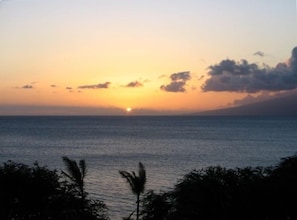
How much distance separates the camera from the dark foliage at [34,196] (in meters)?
18.9

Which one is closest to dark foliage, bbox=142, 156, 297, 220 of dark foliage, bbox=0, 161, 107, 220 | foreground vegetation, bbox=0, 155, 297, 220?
foreground vegetation, bbox=0, 155, 297, 220

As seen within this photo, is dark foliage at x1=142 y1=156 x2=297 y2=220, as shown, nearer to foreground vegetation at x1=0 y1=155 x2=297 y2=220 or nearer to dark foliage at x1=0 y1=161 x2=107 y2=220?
foreground vegetation at x1=0 y1=155 x2=297 y2=220

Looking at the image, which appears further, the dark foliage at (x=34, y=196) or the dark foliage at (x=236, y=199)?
the dark foliage at (x=34, y=196)

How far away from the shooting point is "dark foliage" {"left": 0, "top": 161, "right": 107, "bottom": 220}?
18906mm

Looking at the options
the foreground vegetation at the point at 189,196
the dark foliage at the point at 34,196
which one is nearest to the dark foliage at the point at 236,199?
the foreground vegetation at the point at 189,196

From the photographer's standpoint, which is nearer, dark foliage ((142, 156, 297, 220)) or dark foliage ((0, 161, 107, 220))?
dark foliage ((142, 156, 297, 220))

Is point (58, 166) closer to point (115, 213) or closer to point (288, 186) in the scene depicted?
point (115, 213)

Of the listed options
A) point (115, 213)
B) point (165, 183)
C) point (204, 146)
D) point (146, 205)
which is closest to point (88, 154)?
point (204, 146)

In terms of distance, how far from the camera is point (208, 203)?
19016 millimetres

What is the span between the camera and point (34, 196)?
19.7 m

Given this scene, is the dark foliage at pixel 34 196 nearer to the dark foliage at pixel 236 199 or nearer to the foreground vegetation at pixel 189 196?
the foreground vegetation at pixel 189 196

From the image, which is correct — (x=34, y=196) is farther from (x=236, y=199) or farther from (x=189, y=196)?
(x=236, y=199)

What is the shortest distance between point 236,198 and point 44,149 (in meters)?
68.8

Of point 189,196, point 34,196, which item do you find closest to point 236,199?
point 189,196
